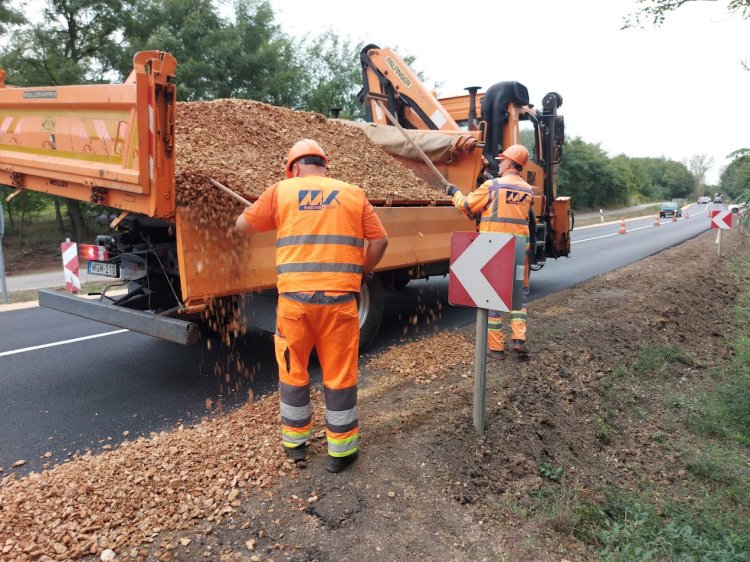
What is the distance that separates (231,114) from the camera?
523cm

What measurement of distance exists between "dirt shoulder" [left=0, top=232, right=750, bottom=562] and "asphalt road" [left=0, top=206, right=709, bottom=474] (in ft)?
1.56

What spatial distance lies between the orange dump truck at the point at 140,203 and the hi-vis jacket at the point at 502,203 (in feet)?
2.42

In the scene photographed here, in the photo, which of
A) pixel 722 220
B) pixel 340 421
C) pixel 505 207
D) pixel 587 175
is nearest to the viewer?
pixel 340 421

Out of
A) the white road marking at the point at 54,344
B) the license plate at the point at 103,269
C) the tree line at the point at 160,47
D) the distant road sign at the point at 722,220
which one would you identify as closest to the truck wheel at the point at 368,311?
the license plate at the point at 103,269

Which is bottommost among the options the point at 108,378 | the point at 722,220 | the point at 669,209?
the point at 108,378

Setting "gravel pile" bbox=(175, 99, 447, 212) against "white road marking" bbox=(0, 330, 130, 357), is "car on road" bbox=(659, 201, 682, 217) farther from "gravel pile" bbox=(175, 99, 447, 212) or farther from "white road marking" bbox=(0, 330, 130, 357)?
"white road marking" bbox=(0, 330, 130, 357)

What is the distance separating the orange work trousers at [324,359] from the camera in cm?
289

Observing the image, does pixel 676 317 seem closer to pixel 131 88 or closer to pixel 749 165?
pixel 749 165

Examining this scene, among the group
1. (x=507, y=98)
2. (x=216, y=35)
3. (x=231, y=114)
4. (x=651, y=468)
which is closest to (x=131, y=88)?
(x=231, y=114)

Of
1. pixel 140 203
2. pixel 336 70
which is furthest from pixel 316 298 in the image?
pixel 336 70

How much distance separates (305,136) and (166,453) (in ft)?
11.5

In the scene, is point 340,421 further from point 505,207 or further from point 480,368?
point 505,207

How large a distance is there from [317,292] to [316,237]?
0.29 m

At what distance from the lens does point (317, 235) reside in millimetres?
2900
